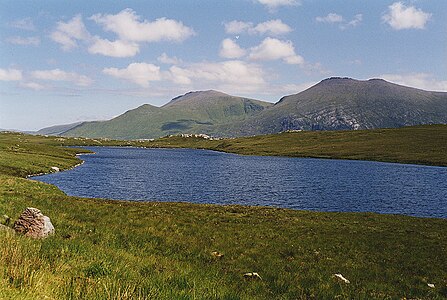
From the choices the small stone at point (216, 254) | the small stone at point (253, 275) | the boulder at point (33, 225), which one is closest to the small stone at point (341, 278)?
the small stone at point (253, 275)

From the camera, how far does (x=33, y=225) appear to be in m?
Result: 18.7

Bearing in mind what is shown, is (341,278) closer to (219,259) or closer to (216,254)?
(219,259)

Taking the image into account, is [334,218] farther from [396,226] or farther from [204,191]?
[204,191]

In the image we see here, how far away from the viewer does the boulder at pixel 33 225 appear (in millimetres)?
18367

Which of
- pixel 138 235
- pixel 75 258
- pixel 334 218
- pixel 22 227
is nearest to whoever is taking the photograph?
pixel 75 258

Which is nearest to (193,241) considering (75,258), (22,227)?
(22,227)

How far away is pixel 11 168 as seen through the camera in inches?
3017

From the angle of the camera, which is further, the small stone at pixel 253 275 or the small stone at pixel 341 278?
the small stone at pixel 341 278

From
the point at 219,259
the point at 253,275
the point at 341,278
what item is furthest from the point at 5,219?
the point at 341,278

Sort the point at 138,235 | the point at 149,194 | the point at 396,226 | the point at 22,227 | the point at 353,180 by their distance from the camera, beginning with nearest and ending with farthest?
1. the point at 22,227
2. the point at 138,235
3. the point at 396,226
4. the point at 149,194
5. the point at 353,180

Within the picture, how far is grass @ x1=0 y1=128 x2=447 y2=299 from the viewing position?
10031mm

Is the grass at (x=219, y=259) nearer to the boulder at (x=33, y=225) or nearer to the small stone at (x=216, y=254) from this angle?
the small stone at (x=216, y=254)

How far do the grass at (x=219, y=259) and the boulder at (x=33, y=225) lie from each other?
0.89m

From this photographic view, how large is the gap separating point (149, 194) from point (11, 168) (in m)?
35.5
